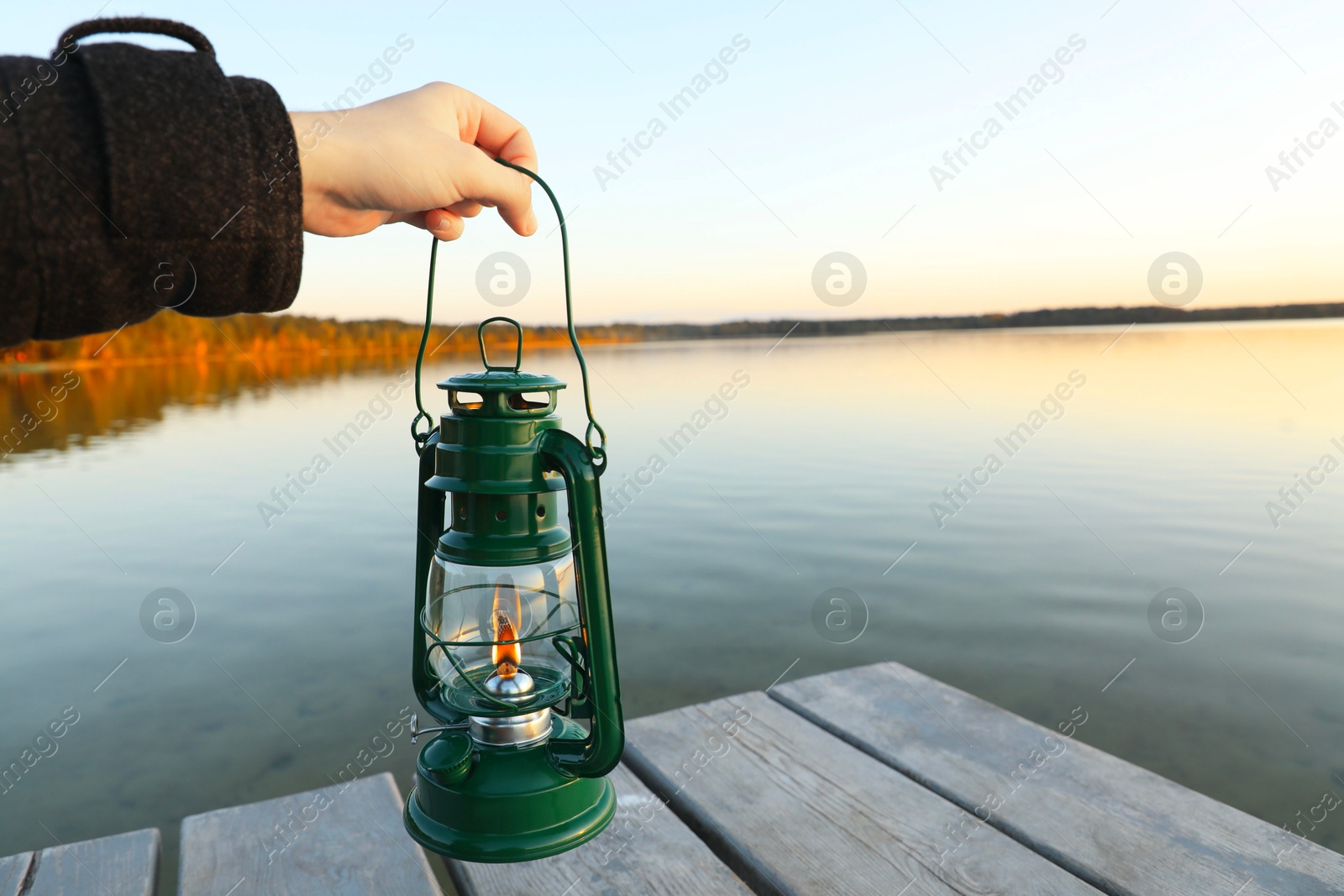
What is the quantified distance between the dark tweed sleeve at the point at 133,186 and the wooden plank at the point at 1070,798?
Answer: 2.11 metres

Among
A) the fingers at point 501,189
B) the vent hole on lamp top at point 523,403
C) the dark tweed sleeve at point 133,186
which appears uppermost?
the fingers at point 501,189

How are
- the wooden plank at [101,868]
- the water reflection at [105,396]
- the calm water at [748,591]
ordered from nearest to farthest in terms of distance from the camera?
the wooden plank at [101,868] → the calm water at [748,591] → the water reflection at [105,396]

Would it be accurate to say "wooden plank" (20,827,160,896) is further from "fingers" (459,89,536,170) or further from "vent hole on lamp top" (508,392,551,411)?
"fingers" (459,89,536,170)

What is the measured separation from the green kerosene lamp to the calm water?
114 inches

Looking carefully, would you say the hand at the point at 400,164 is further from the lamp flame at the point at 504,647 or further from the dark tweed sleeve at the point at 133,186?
the lamp flame at the point at 504,647

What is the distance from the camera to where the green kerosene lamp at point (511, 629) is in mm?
1533

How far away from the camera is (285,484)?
11.9m

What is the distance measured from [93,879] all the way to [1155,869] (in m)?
2.43

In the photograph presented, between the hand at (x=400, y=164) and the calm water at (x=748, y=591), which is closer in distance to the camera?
the hand at (x=400, y=164)

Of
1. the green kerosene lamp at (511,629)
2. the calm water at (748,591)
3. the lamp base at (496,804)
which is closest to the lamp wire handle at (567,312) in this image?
the green kerosene lamp at (511,629)

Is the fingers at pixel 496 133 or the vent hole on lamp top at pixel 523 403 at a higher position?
the fingers at pixel 496 133

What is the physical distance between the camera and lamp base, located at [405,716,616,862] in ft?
5.42

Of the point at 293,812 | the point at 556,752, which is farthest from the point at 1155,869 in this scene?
the point at 293,812

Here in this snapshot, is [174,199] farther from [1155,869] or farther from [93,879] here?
[1155,869]
